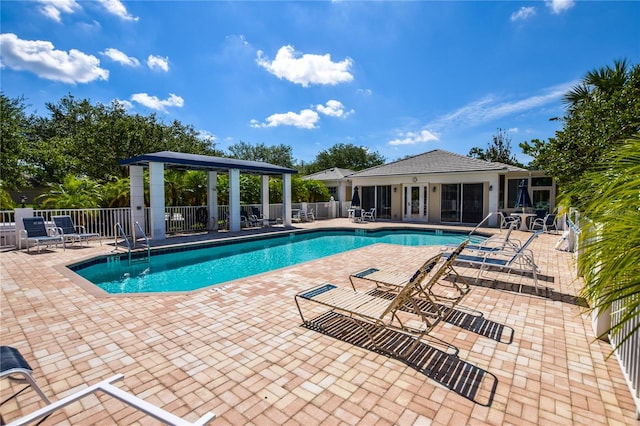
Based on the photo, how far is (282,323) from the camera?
410cm

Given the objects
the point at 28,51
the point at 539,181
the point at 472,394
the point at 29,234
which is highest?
the point at 28,51

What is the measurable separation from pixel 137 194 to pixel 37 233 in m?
3.24

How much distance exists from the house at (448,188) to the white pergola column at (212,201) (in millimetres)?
10132

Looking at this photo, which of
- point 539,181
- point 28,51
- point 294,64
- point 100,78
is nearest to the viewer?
point 539,181

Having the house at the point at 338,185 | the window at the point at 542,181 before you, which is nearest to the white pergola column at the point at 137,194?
the house at the point at 338,185

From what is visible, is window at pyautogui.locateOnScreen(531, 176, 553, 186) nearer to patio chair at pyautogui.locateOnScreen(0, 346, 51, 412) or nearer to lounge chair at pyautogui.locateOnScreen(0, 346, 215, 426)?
lounge chair at pyautogui.locateOnScreen(0, 346, 215, 426)

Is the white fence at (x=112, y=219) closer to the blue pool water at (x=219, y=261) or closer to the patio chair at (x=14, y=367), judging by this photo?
the blue pool water at (x=219, y=261)

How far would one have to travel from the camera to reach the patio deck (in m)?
2.42

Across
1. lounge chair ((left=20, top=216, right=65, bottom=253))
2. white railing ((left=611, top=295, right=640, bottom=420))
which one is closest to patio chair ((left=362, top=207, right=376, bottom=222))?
lounge chair ((left=20, top=216, right=65, bottom=253))

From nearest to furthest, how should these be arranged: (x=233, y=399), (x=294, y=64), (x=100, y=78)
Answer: (x=233, y=399) < (x=294, y=64) < (x=100, y=78)

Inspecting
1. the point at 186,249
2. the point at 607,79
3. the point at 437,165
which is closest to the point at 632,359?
the point at 186,249

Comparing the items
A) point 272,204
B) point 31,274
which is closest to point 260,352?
point 31,274

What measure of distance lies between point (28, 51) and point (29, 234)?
56.3ft

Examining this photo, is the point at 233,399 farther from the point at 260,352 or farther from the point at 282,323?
the point at 282,323
